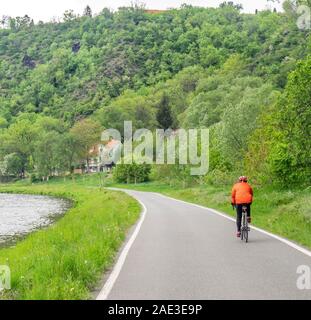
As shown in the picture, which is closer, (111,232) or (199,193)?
(111,232)

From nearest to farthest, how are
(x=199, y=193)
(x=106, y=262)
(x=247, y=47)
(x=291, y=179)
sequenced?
(x=106, y=262)
(x=291, y=179)
(x=199, y=193)
(x=247, y=47)

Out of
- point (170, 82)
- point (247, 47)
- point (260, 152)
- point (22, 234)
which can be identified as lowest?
point (22, 234)

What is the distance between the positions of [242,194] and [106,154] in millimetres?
101227

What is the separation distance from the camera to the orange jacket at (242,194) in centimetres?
1469

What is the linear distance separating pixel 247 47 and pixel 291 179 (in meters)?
139

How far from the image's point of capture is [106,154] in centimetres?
11506

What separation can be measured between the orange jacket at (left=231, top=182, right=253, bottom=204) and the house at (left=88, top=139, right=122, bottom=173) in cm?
9272

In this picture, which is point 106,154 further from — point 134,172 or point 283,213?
point 283,213

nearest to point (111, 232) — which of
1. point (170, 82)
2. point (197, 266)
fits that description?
point (197, 266)

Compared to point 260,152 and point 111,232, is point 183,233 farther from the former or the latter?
point 260,152

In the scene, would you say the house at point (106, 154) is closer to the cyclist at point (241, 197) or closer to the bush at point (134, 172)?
the bush at point (134, 172)

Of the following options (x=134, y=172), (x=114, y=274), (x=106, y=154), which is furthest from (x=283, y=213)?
(x=106, y=154)

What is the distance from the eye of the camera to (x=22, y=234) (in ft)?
87.9
